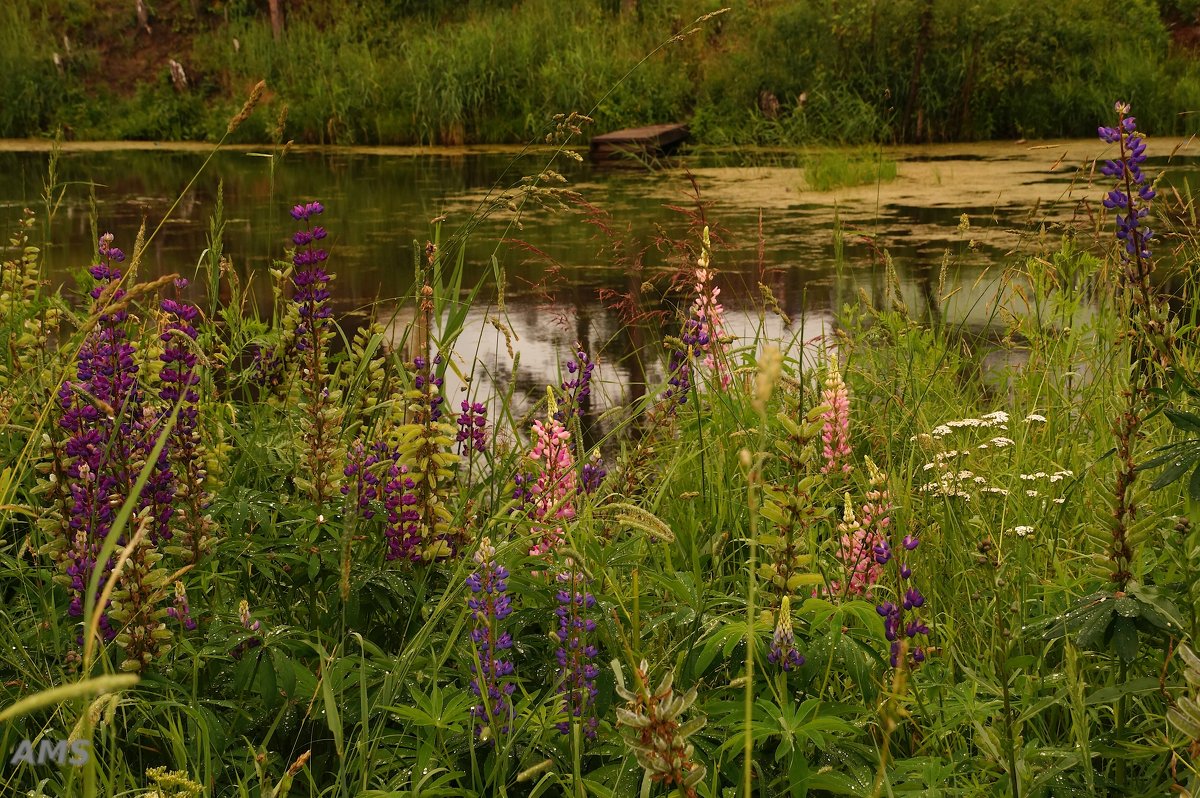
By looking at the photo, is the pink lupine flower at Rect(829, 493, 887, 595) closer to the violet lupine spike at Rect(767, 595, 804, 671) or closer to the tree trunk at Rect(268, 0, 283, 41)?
the violet lupine spike at Rect(767, 595, 804, 671)

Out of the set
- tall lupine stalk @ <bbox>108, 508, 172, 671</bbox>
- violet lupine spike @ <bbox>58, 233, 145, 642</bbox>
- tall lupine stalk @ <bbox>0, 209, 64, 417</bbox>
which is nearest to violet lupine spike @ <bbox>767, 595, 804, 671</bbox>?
tall lupine stalk @ <bbox>108, 508, 172, 671</bbox>

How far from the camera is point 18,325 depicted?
325 centimetres

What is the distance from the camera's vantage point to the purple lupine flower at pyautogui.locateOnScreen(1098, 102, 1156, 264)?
5.86ft

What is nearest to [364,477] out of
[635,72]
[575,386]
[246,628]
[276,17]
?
[246,628]

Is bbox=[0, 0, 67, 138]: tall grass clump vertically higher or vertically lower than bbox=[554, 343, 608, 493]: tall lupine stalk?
higher

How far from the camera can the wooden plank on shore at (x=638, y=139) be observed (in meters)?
12.6

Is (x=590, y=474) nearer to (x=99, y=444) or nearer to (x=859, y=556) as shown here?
(x=859, y=556)

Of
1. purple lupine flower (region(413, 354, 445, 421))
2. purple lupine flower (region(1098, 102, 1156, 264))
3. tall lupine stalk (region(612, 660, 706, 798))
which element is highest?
purple lupine flower (region(1098, 102, 1156, 264))

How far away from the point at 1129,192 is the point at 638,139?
11.3m

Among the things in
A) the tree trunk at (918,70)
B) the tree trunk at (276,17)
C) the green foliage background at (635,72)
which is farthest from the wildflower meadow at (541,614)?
the tree trunk at (276,17)

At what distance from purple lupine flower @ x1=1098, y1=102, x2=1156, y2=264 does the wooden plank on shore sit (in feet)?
34.7

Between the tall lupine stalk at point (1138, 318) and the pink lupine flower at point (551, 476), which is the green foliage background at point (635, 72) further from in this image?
the tall lupine stalk at point (1138, 318)

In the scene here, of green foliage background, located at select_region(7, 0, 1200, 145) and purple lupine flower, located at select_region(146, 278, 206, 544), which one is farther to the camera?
green foliage background, located at select_region(7, 0, 1200, 145)

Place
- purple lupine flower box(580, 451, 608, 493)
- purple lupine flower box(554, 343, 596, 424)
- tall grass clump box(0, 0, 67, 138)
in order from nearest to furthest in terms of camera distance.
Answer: purple lupine flower box(554, 343, 596, 424) < purple lupine flower box(580, 451, 608, 493) < tall grass clump box(0, 0, 67, 138)
